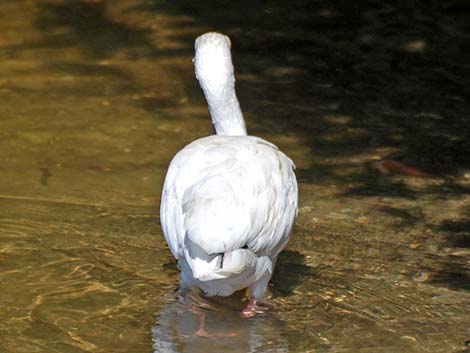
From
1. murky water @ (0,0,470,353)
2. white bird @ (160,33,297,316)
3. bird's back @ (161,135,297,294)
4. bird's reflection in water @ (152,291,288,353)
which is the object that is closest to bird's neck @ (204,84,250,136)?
white bird @ (160,33,297,316)

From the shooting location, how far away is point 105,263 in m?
7.17

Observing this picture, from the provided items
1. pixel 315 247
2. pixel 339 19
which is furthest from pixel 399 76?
pixel 315 247

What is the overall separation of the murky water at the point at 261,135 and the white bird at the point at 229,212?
43 centimetres

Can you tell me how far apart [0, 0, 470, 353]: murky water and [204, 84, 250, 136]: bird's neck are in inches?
32.4

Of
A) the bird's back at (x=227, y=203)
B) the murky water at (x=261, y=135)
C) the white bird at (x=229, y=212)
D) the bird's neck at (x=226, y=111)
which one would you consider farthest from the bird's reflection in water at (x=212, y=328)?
the bird's neck at (x=226, y=111)

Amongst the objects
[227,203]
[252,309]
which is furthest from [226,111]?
[227,203]

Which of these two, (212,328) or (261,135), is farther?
(261,135)

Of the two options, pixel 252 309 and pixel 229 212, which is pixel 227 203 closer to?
pixel 229 212

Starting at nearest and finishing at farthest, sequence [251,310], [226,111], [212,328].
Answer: [212,328], [251,310], [226,111]

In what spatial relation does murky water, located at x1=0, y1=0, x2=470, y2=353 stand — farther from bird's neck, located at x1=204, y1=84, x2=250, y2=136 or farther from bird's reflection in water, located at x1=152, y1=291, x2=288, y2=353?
bird's neck, located at x1=204, y1=84, x2=250, y2=136

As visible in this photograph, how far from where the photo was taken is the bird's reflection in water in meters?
6.39

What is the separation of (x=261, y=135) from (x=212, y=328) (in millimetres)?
2789

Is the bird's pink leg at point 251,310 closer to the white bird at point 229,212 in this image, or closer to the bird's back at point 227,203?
the white bird at point 229,212

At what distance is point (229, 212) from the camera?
5934 millimetres
